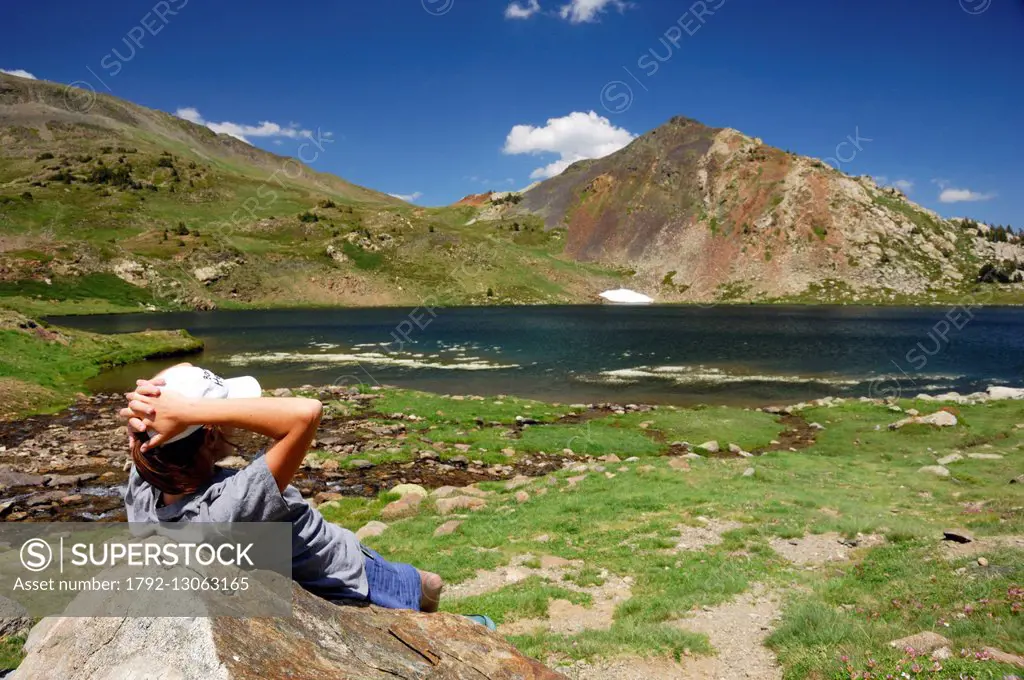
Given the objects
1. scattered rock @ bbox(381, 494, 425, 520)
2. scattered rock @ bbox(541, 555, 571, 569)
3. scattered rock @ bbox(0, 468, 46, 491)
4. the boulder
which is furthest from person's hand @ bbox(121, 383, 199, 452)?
the boulder

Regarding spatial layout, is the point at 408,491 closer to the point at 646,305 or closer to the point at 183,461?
the point at 183,461

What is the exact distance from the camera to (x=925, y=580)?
33.7ft

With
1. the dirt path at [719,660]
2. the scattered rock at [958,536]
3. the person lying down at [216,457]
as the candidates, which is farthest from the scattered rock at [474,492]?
the person lying down at [216,457]

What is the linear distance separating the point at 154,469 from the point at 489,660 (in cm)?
327

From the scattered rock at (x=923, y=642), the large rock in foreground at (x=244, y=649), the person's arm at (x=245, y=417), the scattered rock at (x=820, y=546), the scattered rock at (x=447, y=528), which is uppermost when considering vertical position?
the person's arm at (x=245, y=417)

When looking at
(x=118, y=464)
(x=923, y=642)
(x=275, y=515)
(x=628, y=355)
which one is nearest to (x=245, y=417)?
(x=275, y=515)

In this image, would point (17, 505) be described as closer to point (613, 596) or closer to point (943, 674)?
point (613, 596)

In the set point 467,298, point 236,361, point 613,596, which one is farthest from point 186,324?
point 613,596

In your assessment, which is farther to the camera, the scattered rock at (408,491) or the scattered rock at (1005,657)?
the scattered rock at (408,491)

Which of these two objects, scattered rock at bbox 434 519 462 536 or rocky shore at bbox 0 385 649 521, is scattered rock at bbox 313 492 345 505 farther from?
scattered rock at bbox 434 519 462 536

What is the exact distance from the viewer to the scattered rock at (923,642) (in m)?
7.31

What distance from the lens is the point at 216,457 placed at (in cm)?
Answer: 454

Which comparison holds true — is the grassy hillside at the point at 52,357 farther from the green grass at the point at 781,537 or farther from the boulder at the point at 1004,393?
the boulder at the point at 1004,393

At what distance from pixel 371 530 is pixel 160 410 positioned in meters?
14.3
